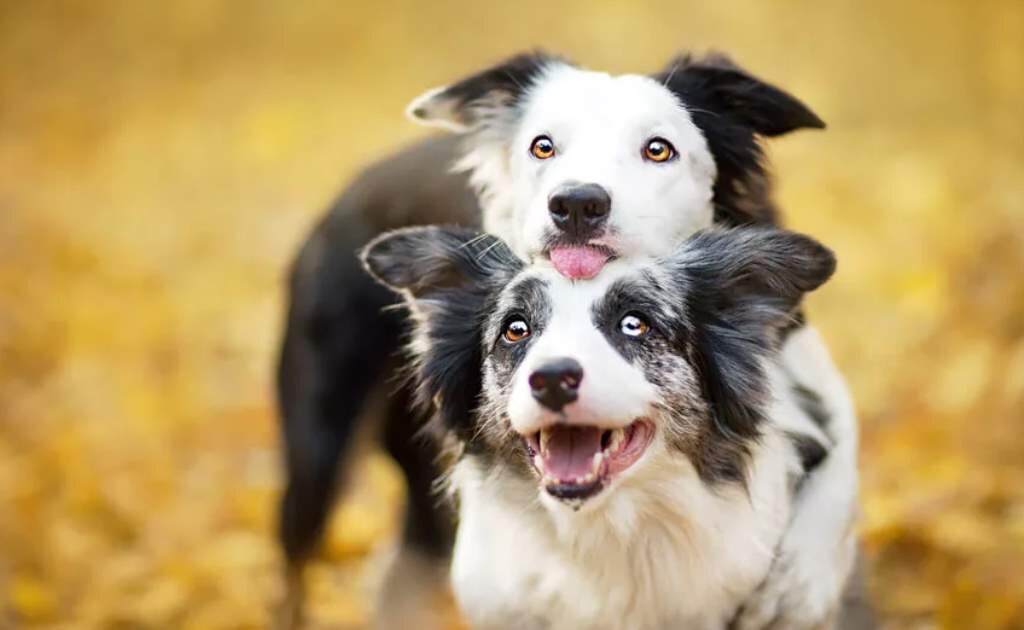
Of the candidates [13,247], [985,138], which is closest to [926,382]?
[985,138]

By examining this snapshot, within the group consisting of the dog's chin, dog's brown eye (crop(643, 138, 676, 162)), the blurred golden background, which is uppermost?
dog's brown eye (crop(643, 138, 676, 162))

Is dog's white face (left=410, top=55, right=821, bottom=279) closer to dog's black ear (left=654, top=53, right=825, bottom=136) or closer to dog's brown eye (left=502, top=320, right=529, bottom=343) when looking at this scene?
dog's black ear (left=654, top=53, right=825, bottom=136)

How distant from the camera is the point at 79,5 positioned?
8758 millimetres

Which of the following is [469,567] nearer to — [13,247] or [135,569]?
[135,569]

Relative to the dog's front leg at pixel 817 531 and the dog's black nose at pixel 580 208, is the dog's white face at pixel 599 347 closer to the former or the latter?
the dog's black nose at pixel 580 208

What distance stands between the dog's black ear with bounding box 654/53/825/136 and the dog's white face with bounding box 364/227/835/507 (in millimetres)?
386

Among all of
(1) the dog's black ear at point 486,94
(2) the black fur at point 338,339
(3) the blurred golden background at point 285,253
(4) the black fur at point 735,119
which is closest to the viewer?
(4) the black fur at point 735,119

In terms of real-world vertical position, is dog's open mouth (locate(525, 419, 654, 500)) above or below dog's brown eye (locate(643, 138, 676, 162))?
below

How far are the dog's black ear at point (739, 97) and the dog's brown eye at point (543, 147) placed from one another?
300mm

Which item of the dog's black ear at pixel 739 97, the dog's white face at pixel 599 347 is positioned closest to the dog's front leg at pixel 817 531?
the dog's white face at pixel 599 347

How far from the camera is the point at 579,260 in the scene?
8.83 ft

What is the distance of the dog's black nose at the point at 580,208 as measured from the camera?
2658 mm

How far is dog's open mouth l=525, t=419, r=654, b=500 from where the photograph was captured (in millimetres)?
2631

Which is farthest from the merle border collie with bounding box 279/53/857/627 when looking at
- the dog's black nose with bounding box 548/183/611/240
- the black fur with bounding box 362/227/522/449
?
the black fur with bounding box 362/227/522/449
